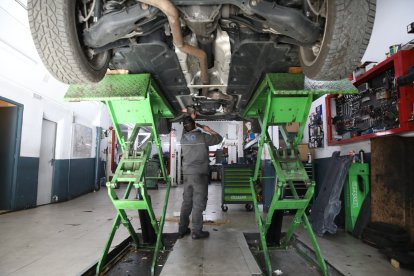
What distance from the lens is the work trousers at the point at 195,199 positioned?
10.5ft

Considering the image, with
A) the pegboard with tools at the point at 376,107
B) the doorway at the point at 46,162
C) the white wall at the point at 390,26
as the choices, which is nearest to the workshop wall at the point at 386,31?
the white wall at the point at 390,26

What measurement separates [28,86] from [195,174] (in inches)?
155

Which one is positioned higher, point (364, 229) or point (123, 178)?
point (123, 178)

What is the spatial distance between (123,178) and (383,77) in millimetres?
3059

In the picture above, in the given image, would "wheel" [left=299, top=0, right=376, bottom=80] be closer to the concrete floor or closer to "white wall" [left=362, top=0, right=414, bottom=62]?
the concrete floor

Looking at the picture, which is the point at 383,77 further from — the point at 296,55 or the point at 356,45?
the point at 356,45

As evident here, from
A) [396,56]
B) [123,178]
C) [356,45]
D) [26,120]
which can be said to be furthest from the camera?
[26,120]

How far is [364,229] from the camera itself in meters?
3.05

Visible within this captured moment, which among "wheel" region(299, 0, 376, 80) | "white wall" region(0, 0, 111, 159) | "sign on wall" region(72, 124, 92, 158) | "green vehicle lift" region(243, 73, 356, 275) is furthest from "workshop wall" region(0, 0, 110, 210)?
"wheel" region(299, 0, 376, 80)

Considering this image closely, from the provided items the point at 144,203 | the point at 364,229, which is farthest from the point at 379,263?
the point at 144,203

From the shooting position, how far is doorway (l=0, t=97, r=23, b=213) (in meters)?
4.70

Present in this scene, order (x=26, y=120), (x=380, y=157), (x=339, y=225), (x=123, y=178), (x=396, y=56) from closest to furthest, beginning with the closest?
(x=123, y=178) → (x=396, y=56) → (x=380, y=157) → (x=339, y=225) → (x=26, y=120)

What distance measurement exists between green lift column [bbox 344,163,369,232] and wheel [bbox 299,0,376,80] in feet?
6.93

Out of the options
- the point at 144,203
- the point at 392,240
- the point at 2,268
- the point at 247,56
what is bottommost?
the point at 2,268
